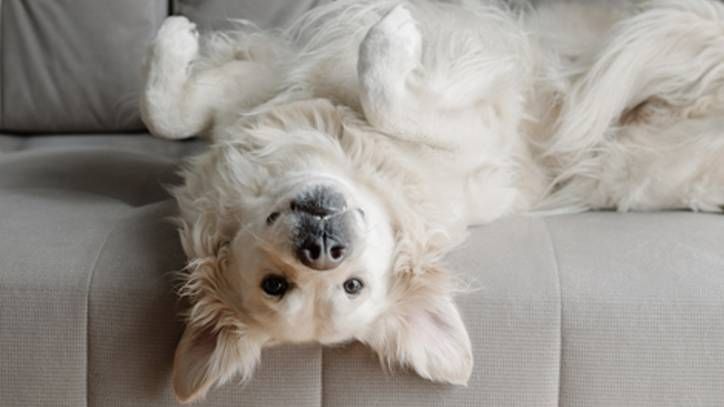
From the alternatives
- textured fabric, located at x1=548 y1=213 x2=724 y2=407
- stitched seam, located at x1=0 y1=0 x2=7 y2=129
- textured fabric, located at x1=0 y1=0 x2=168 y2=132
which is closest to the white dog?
textured fabric, located at x1=548 y1=213 x2=724 y2=407

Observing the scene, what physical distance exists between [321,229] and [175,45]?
0.65 meters

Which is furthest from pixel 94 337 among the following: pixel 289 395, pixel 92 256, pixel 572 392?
pixel 572 392

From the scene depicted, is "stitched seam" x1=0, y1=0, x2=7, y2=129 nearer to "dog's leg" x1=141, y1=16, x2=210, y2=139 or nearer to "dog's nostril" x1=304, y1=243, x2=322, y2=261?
"dog's leg" x1=141, y1=16, x2=210, y2=139

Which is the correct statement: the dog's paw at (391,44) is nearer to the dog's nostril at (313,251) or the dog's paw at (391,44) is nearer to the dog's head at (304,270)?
the dog's head at (304,270)

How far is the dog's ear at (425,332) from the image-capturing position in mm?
1500

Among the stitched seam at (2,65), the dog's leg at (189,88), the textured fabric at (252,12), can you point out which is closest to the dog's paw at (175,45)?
the dog's leg at (189,88)

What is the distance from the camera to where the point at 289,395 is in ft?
5.08

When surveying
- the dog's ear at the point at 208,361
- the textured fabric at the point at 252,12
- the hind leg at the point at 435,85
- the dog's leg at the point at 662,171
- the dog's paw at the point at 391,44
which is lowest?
the dog's ear at the point at 208,361

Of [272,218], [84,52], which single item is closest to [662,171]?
[272,218]

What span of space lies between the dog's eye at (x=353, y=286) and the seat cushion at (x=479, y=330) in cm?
13

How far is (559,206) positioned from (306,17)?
79cm

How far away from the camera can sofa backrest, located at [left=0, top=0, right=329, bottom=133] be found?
8.13 ft

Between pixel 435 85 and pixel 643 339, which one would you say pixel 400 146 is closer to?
pixel 435 85

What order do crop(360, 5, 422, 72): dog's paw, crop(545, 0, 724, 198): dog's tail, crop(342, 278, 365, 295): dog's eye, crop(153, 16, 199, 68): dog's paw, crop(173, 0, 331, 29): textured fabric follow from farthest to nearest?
crop(173, 0, 331, 29): textured fabric, crop(545, 0, 724, 198): dog's tail, crop(153, 16, 199, 68): dog's paw, crop(360, 5, 422, 72): dog's paw, crop(342, 278, 365, 295): dog's eye
